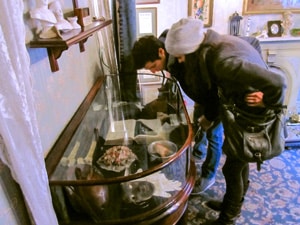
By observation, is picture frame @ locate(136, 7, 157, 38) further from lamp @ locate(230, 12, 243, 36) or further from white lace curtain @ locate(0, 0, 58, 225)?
white lace curtain @ locate(0, 0, 58, 225)

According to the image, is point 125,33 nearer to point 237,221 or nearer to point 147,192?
point 147,192

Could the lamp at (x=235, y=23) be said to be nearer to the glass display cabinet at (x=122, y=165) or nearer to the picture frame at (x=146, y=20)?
the picture frame at (x=146, y=20)

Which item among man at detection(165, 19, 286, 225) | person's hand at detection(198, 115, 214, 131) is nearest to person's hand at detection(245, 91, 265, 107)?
man at detection(165, 19, 286, 225)

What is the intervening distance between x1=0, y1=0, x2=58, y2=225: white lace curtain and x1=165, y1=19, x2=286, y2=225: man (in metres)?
0.89

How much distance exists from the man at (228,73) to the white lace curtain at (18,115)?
89cm

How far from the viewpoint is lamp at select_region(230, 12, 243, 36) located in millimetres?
2492

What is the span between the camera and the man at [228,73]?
1.21 meters

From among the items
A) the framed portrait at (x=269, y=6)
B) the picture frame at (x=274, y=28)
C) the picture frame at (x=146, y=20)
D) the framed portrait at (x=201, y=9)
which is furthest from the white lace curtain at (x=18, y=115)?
the picture frame at (x=274, y=28)

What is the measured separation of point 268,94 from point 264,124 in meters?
0.19

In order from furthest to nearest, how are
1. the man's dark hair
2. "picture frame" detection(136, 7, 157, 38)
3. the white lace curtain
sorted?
"picture frame" detection(136, 7, 157, 38), the man's dark hair, the white lace curtain

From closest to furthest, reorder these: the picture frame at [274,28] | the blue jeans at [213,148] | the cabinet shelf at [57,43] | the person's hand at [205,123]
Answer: the cabinet shelf at [57,43], the person's hand at [205,123], the blue jeans at [213,148], the picture frame at [274,28]

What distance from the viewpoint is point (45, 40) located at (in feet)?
2.81

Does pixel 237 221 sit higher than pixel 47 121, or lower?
lower

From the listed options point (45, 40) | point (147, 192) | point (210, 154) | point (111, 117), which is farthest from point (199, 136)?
point (45, 40)
